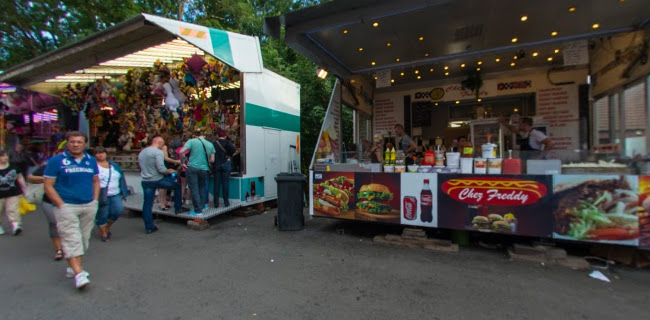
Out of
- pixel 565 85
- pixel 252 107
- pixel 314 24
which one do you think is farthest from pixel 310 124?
pixel 565 85

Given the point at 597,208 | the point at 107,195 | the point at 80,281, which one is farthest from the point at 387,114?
the point at 80,281

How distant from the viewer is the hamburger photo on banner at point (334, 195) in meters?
5.43

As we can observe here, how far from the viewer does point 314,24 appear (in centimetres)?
546

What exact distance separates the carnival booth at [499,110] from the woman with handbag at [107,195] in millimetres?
3469

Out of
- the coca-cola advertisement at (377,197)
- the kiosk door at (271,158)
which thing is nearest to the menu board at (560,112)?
the coca-cola advertisement at (377,197)

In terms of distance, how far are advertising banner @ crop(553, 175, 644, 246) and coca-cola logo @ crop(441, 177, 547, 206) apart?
279 mm

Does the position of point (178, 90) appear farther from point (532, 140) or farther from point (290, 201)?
point (532, 140)

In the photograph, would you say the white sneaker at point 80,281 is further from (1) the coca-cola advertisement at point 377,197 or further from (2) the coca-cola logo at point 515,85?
(2) the coca-cola logo at point 515,85

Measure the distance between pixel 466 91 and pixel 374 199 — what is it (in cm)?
564

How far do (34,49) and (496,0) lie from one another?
1903cm

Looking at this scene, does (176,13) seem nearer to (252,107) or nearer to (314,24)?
(252,107)

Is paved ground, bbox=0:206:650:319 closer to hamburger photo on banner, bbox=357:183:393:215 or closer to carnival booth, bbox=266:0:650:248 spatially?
hamburger photo on banner, bbox=357:183:393:215

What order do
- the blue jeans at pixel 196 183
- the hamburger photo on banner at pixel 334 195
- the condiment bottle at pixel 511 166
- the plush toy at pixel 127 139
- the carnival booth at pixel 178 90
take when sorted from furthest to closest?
the plush toy at pixel 127 139 → the carnival booth at pixel 178 90 → the blue jeans at pixel 196 183 → the hamburger photo on banner at pixel 334 195 → the condiment bottle at pixel 511 166

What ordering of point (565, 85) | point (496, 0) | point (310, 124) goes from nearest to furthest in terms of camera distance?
point (496, 0), point (565, 85), point (310, 124)
